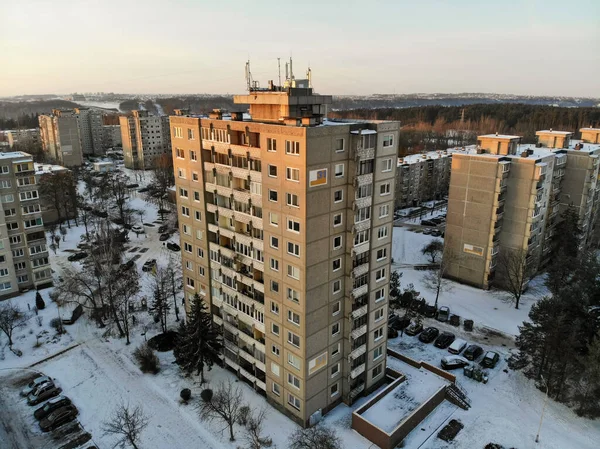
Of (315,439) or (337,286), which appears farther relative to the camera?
(337,286)

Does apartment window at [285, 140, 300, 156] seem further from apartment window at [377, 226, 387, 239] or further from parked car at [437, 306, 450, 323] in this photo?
parked car at [437, 306, 450, 323]

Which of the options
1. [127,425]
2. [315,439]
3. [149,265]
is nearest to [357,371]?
[315,439]

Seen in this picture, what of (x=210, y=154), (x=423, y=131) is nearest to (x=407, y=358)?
(x=210, y=154)

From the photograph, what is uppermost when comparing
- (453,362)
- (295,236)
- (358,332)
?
(295,236)

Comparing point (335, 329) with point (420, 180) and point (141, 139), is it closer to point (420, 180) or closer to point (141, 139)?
point (420, 180)

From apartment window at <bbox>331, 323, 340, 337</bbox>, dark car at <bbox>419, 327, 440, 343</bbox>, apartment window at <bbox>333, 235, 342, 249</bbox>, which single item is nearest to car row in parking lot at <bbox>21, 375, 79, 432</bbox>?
apartment window at <bbox>331, 323, 340, 337</bbox>

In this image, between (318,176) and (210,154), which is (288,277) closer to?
(318,176)
